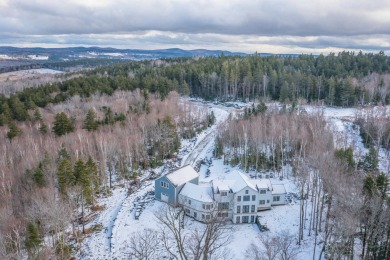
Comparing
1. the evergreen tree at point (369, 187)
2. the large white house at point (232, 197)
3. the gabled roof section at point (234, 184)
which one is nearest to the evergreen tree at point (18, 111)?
the large white house at point (232, 197)

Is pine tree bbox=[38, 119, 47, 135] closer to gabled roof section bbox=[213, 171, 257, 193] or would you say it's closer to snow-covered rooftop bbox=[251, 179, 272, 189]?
gabled roof section bbox=[213, 171, 257, 193]

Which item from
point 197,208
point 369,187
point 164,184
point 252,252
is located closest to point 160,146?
point 164,184

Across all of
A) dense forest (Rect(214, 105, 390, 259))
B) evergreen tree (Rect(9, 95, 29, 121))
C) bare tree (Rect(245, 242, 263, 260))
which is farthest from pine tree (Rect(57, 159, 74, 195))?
evergreen tree (Rect(9, 95, 29, 121))

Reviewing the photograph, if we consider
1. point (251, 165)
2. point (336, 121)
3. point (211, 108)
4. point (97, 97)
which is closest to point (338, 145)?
point (251, 165)

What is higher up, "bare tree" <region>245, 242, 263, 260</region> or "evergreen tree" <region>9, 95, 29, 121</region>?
"evergreen tree" <region>9, 95, 29, 121</region>

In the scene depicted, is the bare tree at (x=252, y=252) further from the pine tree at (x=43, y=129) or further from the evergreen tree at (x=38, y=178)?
the pine tree at (x=43, y=129)

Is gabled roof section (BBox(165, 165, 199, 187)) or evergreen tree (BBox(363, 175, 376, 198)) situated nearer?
evergreen tree (BBox(363, 175, 376, 198))
